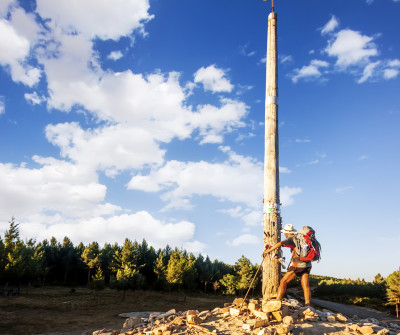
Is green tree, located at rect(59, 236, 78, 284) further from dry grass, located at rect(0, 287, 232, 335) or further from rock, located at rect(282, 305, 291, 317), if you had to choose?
rock, located at rect(282, 305, 291, 317)

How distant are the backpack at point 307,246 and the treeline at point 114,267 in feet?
101

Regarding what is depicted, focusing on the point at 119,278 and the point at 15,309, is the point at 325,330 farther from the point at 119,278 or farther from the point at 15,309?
the point at 119,278

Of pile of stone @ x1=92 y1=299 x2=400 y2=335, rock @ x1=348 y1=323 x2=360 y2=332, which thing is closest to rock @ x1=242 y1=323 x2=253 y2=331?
pile of stone @ x1=92 y1=299 x2=400 y2=335

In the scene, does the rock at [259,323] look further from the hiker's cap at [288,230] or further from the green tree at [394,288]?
the green tree at [394,288]

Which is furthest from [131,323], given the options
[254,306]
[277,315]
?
[277,315]

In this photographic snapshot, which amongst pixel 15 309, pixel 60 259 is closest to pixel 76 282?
pixel 60 259

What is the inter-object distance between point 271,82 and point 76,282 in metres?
53.8

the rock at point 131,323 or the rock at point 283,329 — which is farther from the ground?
the rock at point 283,329

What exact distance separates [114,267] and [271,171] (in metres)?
44.6

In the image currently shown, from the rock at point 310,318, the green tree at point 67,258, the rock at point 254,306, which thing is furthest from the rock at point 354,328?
the green tree at point 67,258

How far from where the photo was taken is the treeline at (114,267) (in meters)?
37.1

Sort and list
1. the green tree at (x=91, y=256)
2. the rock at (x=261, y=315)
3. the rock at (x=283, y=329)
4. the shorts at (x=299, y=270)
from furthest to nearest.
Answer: the green tree at (x=91, y=256), the shorts at (x=299, y=270), the rock at (x=261, y=315), the rock at (x=283, y=329)

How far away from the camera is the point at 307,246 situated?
7.32 metres

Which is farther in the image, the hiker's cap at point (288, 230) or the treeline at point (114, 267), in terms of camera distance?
the treeline at point (114, 267)
